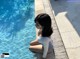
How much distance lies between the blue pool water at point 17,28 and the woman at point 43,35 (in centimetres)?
90

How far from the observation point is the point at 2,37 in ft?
26.9

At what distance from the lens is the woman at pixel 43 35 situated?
211 inches

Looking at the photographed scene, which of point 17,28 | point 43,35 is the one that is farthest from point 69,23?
point 43,35

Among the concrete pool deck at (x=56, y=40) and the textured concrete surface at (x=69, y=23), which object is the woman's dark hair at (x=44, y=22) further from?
the textured concrete surface at (x=69, y=23)

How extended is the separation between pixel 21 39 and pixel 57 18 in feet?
5.21

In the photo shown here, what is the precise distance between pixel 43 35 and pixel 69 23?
2.65m

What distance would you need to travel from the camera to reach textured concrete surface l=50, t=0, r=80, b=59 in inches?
253

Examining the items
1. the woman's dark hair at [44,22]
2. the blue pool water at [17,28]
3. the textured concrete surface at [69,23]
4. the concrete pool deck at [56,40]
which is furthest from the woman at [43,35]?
the blue pool water at [17,28]

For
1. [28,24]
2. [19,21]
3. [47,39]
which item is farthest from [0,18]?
[47,39]

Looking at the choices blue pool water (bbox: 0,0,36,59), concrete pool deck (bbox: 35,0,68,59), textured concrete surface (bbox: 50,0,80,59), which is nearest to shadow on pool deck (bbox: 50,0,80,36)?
textured concrete surface (bbox: 50,0,80,59)

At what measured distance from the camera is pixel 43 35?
5.57 metres

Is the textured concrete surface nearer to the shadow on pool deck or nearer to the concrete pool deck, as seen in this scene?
the shadow on pool deck

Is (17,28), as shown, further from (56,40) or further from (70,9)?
(56,40)

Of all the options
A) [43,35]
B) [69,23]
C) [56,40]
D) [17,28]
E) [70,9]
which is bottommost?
[17,28]
